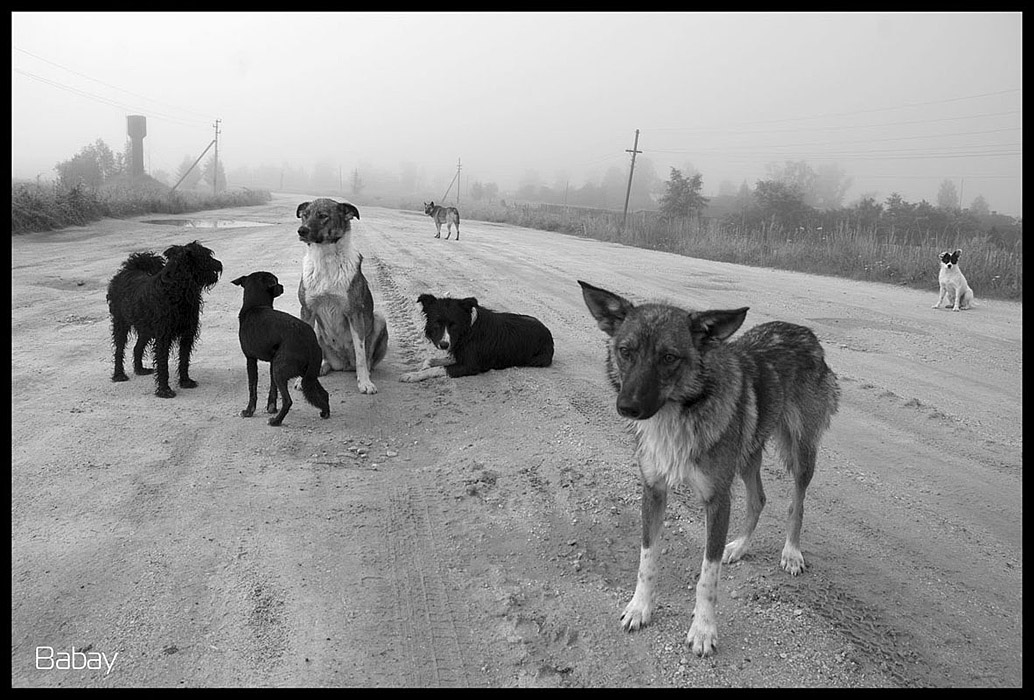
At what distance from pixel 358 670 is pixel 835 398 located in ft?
10.2

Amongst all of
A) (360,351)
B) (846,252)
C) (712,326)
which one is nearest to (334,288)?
(360,351)

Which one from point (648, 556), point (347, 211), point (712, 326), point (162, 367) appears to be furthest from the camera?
point (347, 211)

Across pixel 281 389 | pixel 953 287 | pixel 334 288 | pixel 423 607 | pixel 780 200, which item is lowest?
pixel 423 607

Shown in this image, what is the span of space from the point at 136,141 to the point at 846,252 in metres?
88.0

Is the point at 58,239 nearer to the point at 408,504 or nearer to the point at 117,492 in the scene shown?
the point at 117,492

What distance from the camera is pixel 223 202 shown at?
48.0 metres

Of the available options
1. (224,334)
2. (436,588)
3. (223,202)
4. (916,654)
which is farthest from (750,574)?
(223,202)

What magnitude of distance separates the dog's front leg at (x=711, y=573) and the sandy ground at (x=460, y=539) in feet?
0.31

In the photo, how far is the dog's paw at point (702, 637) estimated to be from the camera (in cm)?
306

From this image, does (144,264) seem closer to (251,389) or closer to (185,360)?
(185,360)

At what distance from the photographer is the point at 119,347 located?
6.79 metres

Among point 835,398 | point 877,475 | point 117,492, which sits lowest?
point 117,492

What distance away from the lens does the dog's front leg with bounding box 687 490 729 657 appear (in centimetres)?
310

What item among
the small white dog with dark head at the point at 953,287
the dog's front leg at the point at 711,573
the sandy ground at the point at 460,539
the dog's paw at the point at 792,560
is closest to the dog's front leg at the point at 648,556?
the sandy ground at the point at 460,539
